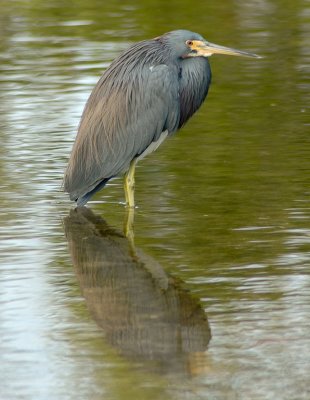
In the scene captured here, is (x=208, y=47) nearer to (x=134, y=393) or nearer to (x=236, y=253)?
(x=236, y=253)

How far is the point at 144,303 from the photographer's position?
6.89 metres

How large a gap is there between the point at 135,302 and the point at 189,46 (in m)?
2.82

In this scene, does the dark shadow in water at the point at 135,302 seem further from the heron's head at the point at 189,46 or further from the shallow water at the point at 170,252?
the heron's head at the point at 189,46

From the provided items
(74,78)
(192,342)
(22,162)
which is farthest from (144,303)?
(74,78)

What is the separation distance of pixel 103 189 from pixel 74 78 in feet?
13.0

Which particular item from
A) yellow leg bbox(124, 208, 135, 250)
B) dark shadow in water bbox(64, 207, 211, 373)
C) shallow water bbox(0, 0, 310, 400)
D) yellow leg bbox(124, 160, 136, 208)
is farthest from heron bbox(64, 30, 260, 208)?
dark shadow in water bbox(64, 207, 211, 373)

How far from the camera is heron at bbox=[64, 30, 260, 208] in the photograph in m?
8.96

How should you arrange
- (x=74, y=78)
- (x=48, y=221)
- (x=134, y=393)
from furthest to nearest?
(x=74, y=78) → (x=48, y=221) → (x=134, y=393)

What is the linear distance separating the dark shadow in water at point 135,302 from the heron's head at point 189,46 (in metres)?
1.44

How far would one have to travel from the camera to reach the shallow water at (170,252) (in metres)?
5.86

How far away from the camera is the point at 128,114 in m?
9.05

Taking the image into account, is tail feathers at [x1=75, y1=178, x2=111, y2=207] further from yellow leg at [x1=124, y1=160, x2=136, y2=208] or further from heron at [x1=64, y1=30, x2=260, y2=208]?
yellow leg at [x1=124, y1=160, x2=136, y2=208]

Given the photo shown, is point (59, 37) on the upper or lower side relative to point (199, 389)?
lower

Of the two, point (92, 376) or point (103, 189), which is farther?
point (103, 189)
